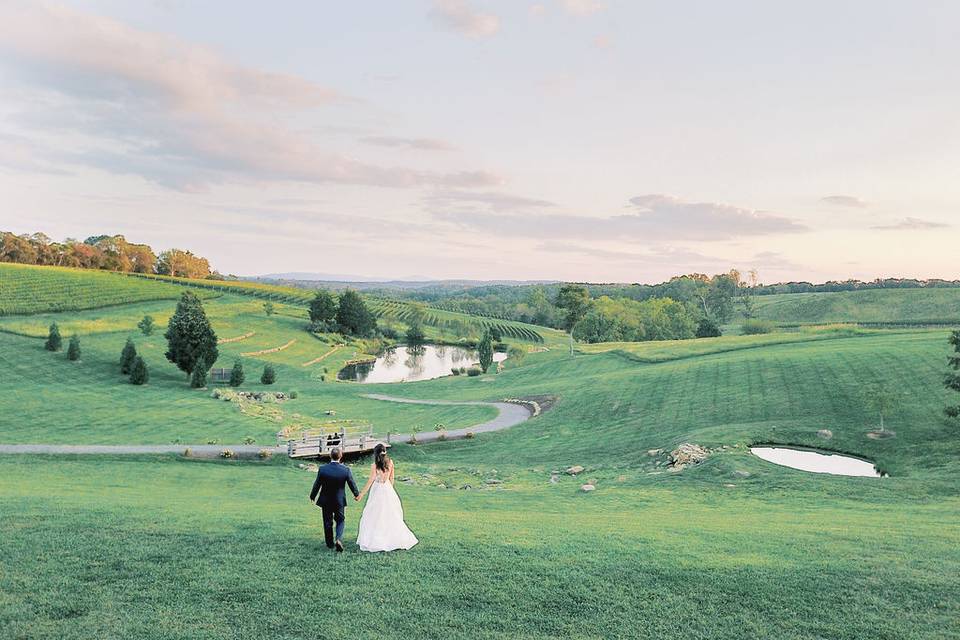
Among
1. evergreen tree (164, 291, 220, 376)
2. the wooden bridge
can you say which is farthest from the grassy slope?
evergreen tree (164, 291, 220, 376)

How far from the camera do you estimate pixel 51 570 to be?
33.6 ft

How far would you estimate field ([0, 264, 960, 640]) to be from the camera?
874cm

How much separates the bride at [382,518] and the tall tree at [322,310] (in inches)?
4186

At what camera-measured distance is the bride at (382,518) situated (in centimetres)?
1127

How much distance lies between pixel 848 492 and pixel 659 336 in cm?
10245

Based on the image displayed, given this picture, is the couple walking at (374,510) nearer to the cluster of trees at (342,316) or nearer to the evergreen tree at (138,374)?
the evergreen tree at (138,374)

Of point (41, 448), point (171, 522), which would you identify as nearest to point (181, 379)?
point (41, 448)

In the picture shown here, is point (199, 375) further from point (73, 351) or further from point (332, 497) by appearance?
point (332, 497)

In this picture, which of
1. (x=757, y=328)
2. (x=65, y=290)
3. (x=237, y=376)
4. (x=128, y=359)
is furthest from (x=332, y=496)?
(x=757, y=328)

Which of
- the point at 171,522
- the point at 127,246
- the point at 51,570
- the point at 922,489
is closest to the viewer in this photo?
the point at 51,570

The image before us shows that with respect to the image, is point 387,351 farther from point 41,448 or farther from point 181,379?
point 41,448

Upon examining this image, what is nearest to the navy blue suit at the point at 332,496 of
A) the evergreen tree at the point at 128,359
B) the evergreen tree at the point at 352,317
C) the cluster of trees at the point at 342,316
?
the evergreen tree at the point at 128,359

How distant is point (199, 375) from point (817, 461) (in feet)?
168

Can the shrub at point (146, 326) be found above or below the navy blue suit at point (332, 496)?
below
